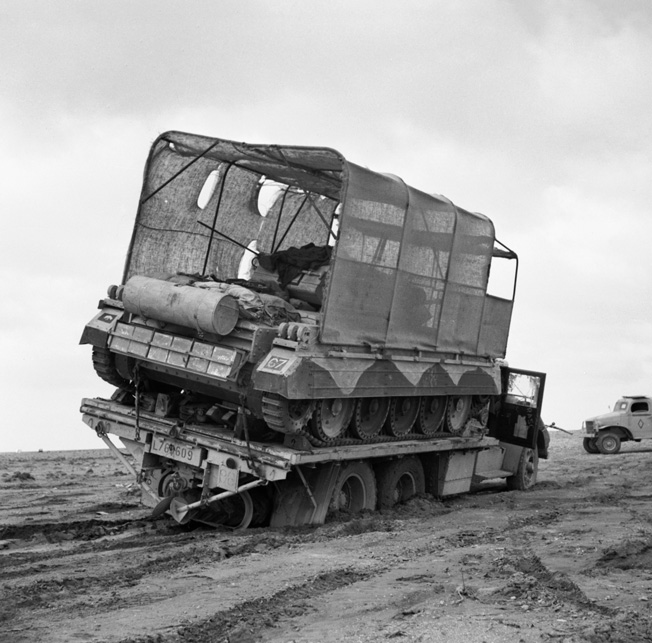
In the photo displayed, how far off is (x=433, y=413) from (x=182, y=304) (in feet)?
16.1

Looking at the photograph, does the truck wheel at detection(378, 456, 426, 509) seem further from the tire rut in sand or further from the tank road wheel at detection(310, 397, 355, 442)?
the tire rut in sand

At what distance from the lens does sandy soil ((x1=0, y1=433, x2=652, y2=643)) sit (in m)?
6.87

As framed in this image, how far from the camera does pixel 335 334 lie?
35.7 feet

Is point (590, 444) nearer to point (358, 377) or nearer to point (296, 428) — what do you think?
point (358, 377)

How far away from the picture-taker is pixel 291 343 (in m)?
10.4

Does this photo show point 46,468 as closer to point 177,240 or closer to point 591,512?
point 177,240

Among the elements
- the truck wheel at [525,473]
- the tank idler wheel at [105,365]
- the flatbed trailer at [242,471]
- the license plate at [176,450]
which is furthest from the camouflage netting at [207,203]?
the truck wheel at [525,473]

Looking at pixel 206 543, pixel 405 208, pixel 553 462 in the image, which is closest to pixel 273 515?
pixel 206 543

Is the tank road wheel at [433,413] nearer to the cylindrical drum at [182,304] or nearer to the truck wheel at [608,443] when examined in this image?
the cylindrical drum at [182,304]

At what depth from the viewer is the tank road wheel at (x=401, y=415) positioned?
13.1 metres

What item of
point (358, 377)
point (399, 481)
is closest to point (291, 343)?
point (358, 377)

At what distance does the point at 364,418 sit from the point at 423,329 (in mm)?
1369

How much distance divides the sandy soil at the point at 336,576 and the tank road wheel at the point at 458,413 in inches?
46.5

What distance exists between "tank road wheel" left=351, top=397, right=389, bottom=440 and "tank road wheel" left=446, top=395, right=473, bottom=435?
6.68 feet
